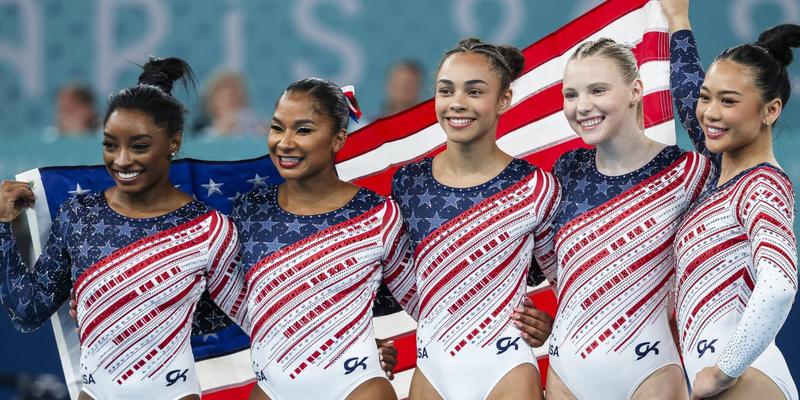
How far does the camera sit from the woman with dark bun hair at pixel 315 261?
3332 mm

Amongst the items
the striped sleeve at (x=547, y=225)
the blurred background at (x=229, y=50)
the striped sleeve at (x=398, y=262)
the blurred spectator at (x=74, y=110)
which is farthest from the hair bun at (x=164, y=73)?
the blurred spectator at (x=74, y=110)

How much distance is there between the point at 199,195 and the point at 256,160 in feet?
0.73

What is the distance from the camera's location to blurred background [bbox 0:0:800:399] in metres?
5.64

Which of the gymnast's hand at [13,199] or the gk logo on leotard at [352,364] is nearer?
the gk logo on leotard at [352,364]

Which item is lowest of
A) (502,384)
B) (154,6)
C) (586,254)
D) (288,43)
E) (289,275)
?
(502,384)

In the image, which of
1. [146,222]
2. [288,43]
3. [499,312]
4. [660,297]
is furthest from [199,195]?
[288,43]

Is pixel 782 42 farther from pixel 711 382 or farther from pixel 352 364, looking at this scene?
pixel 352 364

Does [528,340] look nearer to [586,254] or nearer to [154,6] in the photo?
[586,254]

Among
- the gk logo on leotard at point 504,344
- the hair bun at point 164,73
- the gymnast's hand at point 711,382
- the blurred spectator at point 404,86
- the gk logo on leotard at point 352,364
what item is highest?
the blurred spectator at point 404,86

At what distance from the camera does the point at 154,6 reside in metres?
6.67

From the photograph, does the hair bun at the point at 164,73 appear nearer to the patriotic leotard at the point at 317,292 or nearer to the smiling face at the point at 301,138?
the smiling face at the point at 301,138

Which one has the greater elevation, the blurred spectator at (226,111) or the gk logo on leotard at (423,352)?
the blurred spectator at (226,111)

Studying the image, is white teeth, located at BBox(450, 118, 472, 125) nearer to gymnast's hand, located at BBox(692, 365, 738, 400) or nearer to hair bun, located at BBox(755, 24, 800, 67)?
hair bun, located at BBox(755, 24, 800, 67)

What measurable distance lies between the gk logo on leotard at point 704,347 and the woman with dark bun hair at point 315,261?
0.86 m
